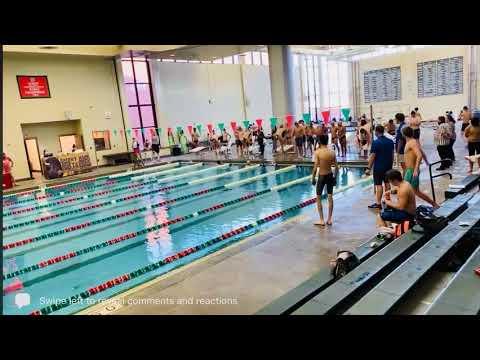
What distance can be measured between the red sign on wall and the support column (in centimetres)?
938

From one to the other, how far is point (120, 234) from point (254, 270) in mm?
3498

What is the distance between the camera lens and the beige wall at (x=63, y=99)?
1506 centimetres

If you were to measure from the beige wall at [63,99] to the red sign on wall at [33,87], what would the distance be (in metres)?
0.16

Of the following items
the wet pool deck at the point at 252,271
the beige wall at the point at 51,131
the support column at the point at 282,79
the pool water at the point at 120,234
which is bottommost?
the pool water at the point at 120,234

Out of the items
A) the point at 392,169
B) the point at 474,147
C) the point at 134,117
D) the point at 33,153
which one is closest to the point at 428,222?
the point at 392,169

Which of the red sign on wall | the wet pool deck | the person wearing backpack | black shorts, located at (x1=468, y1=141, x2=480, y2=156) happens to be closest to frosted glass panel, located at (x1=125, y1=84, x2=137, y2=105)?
the red sign on wall

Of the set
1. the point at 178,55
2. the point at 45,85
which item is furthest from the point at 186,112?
the point at 45,85

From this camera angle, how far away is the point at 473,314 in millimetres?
2693

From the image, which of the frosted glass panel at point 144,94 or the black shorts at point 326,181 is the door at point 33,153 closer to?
the frosted glass panel at point 144,94

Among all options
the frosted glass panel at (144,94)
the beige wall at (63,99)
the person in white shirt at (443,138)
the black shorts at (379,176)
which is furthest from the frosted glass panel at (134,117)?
the black shorts at (379,176)

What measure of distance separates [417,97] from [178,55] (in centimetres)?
1221

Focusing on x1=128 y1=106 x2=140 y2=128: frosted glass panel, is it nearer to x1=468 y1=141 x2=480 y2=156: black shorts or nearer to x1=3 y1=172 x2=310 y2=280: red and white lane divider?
x1=3 y1=172 x2=310 y2=280: red and white lane divider

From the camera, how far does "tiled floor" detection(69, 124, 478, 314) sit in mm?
3656

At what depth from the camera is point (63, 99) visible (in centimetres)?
1662
